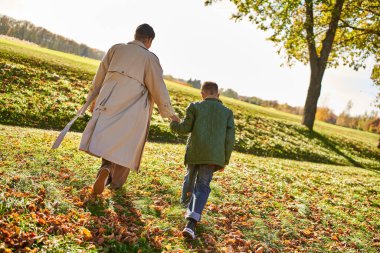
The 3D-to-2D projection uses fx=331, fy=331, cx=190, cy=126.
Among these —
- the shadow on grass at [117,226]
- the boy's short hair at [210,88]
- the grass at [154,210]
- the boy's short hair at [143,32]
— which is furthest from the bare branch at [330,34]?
the shadow on grass at [117,226]

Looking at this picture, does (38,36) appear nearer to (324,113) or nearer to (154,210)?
(324,113)

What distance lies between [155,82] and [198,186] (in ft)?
5.90

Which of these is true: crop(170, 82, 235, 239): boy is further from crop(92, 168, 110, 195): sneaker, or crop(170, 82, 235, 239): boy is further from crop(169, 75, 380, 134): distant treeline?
crop(169, 75, 380, 134): distant treeline

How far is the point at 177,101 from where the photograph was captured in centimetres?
2088

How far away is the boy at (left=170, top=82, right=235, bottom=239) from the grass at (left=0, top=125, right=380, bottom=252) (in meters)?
0.80

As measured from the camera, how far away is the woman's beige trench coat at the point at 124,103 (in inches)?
201

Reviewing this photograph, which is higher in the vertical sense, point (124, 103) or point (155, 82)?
point (155, 82)

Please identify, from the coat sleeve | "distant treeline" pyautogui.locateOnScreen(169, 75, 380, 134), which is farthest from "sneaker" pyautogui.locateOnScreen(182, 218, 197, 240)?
"distant treeline" pyautogui.locateOnScreen(169, 75, 380, 134)

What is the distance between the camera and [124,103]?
17.0 feet

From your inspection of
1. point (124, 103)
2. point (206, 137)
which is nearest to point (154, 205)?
point (206, 137)

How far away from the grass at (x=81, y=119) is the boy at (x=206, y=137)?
8.19 meters

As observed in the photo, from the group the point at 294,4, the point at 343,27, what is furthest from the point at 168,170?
the point at 343,27

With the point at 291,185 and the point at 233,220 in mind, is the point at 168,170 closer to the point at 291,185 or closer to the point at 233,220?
the point at 233,220

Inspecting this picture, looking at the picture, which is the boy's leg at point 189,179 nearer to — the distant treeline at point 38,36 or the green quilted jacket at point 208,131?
the green quilted jacket at point 208,131
